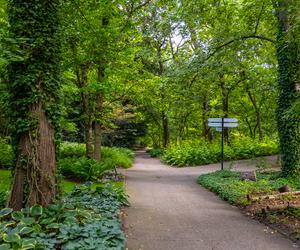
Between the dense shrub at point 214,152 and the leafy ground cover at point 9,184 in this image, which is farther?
the dense shrub at point 214,152

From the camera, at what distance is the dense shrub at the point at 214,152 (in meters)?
18.2

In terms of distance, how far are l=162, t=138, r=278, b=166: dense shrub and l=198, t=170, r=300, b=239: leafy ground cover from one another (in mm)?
5822

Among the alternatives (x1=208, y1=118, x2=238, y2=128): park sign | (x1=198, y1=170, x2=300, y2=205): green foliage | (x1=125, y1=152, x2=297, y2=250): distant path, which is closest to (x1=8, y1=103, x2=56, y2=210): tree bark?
(x1=125, y1=152, x2=297, y2=250): distant path

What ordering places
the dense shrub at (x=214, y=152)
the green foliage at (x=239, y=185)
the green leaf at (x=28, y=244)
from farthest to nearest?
the dense shrub at (x=214, y=152) < the green foliage at (x=239, y=185) < the green leaf at (x=28, y=244)

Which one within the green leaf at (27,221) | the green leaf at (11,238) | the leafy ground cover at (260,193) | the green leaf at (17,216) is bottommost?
the leafy ground cover at (260,193)

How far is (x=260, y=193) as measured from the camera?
28.6 ft

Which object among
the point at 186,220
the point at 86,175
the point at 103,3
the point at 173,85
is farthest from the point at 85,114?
the point at 186,220

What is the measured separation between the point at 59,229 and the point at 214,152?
49.5 feet

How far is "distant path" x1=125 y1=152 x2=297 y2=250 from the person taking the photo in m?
5.28

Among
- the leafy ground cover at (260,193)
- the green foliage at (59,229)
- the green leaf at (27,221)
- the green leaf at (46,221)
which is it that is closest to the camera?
the green foliage at (59,229)

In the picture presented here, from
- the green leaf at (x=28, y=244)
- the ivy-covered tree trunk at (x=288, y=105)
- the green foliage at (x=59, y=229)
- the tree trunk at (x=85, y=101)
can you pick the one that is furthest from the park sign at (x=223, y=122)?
the green leaf at (x=28, y=244)

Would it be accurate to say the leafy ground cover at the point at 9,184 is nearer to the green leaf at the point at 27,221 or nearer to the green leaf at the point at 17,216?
the green leaf at the point at 17,216

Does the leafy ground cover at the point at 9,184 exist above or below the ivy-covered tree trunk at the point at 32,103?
below

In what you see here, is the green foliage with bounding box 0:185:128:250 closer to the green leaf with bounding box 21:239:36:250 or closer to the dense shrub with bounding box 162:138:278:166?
the green leaf with bounding box 21:239:36:250
